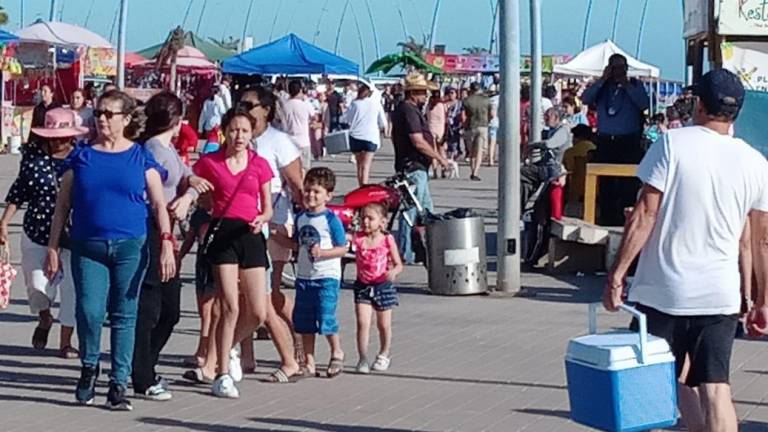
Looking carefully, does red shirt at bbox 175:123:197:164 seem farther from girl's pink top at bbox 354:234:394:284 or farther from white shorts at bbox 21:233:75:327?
girl's pink top at bbox 354:234:394:284

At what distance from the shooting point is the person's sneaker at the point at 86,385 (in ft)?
28.4

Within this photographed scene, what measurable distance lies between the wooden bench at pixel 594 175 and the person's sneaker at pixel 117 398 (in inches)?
329

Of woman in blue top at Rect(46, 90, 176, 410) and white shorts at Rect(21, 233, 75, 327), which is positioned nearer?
woman in blue top at Rect(46, 90, 176, 410)

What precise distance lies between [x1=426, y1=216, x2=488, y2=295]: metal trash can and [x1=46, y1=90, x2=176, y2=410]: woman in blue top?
212 inches

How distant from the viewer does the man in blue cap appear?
6352 mm

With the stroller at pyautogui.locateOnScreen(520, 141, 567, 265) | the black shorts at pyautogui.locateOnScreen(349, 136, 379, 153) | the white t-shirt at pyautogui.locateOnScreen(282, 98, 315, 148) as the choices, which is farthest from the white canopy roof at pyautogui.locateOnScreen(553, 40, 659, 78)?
the stroller at pyautogui.locateOnScreen(520, 141, 567, 265)

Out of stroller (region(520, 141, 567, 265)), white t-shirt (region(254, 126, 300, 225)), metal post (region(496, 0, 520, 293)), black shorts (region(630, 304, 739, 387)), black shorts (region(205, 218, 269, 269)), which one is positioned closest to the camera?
black shorts (region(630, 304, 739, 387))

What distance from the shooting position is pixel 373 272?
387 inches

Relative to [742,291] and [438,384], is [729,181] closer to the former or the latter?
[742,291]

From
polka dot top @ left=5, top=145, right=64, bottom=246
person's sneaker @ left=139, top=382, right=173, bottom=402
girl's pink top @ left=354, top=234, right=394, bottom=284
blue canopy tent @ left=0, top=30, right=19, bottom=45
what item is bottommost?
person's sneaker @ left=139, top=382, right=173, bottom=402

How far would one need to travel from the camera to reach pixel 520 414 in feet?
28.5

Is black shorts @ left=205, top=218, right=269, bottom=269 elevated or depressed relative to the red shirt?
depressed

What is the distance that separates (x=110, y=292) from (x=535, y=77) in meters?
15.3

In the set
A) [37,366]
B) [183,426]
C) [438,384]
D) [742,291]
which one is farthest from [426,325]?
[742,291]
